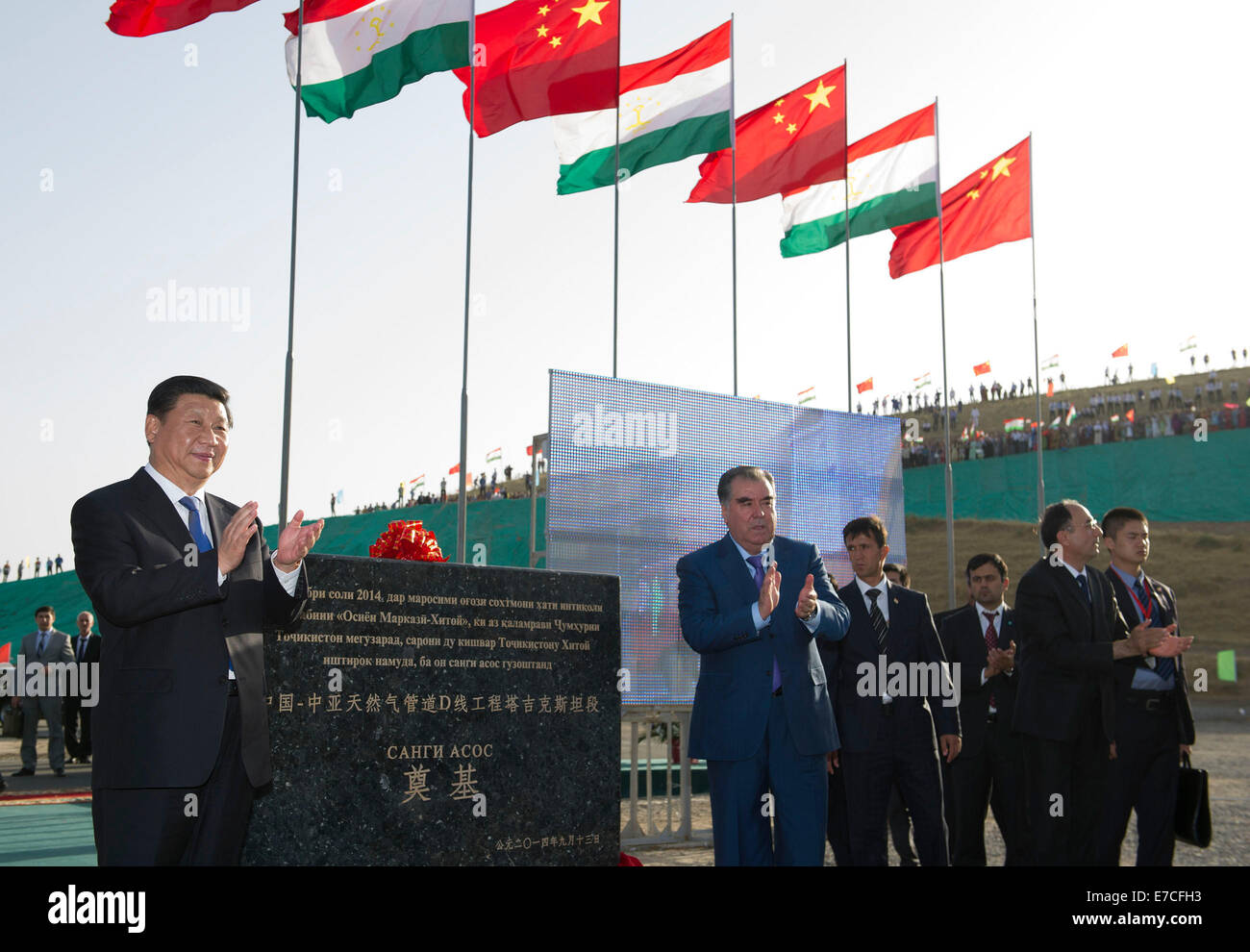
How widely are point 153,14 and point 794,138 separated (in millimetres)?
7546

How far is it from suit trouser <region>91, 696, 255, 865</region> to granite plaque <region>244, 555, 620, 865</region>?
104cm

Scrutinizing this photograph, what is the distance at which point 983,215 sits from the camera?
15.2 m

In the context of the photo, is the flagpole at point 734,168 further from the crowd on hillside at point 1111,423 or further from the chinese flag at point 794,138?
the crowd on hillside at point 1111,423

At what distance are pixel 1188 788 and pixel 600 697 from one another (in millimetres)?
2850

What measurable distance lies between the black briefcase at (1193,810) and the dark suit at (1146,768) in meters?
0.03

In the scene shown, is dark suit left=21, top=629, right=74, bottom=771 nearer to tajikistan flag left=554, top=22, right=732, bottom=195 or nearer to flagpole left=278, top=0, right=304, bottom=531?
flagpole left=278, top=0, right=304, bottom=531

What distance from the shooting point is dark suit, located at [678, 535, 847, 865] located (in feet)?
14.8

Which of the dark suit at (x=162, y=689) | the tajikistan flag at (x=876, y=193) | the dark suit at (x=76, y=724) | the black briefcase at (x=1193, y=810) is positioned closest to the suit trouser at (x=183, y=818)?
the dark suit at (x=162, y=689)

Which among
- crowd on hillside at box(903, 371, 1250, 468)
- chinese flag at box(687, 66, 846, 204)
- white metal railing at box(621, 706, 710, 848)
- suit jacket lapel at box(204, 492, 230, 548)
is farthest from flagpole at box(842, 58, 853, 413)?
crowd on hillside at box(903, 371, 1250, 468)

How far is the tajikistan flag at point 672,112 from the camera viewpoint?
12453 millimetres

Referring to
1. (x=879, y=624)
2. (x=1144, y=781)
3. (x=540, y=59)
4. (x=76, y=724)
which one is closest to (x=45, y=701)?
(x=76, y=724)

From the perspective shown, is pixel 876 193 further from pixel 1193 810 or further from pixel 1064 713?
pixel 1193 810
